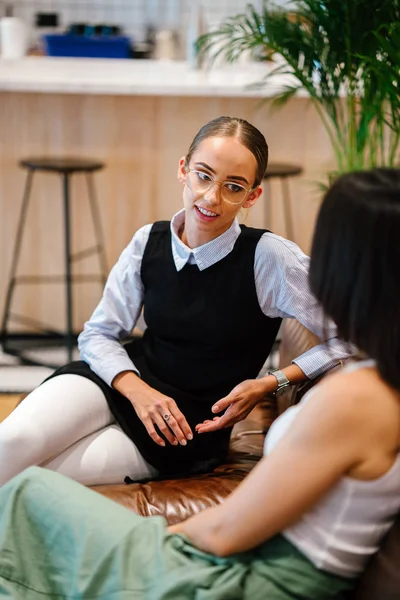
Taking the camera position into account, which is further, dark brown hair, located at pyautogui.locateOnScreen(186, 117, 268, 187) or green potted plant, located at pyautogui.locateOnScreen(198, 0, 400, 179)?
green potted plant, located at pyautogui.locateOnScreen(198, 0, 400, 179)

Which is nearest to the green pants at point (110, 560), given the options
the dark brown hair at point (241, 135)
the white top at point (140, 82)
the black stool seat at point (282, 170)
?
the dark brown hair at point (241, 135)

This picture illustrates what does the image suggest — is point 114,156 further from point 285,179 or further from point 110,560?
point 110,560

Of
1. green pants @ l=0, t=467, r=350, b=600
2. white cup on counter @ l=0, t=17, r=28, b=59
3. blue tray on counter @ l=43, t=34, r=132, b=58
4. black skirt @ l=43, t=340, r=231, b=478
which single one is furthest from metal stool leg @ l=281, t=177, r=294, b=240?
green pants @ l=0, t=467, r=350, b=600

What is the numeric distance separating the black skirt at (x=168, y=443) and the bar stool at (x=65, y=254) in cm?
185

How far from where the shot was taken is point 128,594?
4.56ft

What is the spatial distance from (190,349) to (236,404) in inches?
8.8

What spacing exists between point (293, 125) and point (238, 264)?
2404mm

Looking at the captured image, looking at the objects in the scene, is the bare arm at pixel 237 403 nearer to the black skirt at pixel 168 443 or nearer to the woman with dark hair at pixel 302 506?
the black skirt at pixel 168 443

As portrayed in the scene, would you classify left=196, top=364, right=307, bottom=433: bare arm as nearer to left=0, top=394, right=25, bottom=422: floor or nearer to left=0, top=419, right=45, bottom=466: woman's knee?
left=0, top=419, right=45, bottom=466: woman's knee

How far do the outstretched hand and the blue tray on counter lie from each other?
3.65 m

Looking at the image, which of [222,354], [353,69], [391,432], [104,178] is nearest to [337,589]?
[391,432]

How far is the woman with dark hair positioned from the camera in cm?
127

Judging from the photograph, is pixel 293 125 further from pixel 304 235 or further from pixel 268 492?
pixel 268 492

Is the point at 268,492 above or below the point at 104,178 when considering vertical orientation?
above
